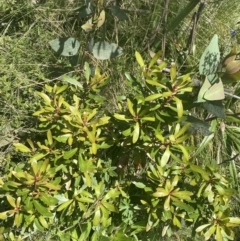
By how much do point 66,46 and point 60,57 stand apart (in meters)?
0.24

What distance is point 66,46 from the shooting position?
185 cm

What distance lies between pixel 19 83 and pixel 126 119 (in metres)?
0.59

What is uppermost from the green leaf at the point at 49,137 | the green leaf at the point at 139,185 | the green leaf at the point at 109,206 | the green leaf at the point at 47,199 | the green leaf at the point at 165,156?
the green leaf at the point at 165,156

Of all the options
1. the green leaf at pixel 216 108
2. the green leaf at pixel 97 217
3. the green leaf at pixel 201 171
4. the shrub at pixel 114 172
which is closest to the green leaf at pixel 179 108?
the shrub at pixel 114 172

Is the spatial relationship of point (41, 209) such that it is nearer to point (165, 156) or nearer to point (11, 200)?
point (11, 200)

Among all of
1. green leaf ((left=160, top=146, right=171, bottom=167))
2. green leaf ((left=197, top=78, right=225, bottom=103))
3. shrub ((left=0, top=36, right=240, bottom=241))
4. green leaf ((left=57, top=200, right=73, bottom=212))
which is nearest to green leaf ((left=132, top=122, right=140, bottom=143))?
shrub ((left=0, top=36, right=240, bottom=241))

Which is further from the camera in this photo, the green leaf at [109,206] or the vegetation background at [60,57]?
the vegetation background at [60,57]

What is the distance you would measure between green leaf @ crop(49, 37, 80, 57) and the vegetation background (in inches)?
5.4

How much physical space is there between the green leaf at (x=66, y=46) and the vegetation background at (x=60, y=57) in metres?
0.14

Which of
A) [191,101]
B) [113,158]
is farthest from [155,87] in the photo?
[113,158]

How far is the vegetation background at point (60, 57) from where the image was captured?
1955 mm

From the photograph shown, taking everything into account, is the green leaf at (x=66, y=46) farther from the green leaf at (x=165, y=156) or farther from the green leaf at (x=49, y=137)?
the green leaf at (x=165, y=156)

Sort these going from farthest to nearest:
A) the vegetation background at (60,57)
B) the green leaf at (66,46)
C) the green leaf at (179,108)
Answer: the vegetation background at (60,57), the green leaf at (66,46), the green leaf at (179,108)

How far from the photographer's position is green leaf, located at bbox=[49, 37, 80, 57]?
184 cm
